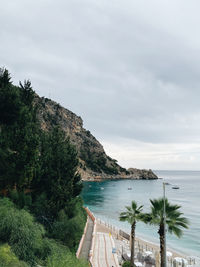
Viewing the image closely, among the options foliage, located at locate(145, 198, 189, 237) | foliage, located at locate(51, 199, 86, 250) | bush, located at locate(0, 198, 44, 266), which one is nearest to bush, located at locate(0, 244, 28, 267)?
bush, located at locate(0, 198, 44, 266)

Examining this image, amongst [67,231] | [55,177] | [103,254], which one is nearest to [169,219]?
[67,231]

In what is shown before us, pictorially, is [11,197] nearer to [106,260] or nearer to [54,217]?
[54,217]

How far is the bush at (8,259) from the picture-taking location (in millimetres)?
11203

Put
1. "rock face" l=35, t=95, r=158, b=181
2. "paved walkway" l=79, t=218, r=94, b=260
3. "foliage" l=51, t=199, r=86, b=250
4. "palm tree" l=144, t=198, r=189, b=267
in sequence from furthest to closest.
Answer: "rock face" l=35, t=95, r=158, b=181
"paved walkway" l=79, t=218, r=94, b=260
"foliage" l=51, t=199, r=86, b=250
"palm tree" l=144, t=198, r=189, b=267

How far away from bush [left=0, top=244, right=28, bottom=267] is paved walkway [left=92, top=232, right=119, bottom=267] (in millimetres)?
12298

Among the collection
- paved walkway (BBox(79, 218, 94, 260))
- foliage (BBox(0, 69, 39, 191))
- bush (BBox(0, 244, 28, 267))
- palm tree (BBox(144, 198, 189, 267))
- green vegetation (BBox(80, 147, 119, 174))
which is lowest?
paved walkway (BBox(79, 218, 94, 260))

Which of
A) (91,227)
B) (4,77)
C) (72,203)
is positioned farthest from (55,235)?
(4,77)

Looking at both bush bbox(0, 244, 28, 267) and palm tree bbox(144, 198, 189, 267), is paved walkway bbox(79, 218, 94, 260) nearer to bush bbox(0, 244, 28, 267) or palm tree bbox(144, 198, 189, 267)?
palm tree bbox(144, 198, 189, 267)

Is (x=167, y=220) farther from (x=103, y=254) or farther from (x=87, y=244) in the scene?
(x=87, y=244)

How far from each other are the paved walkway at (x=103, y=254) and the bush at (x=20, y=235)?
10.1 meters

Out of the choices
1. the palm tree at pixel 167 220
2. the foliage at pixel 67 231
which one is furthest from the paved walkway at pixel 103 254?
the palm tree at pixel 167 220

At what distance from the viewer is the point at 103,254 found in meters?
25.8

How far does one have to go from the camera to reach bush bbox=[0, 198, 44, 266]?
1380 cm

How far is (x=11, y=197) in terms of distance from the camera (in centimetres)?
2130
